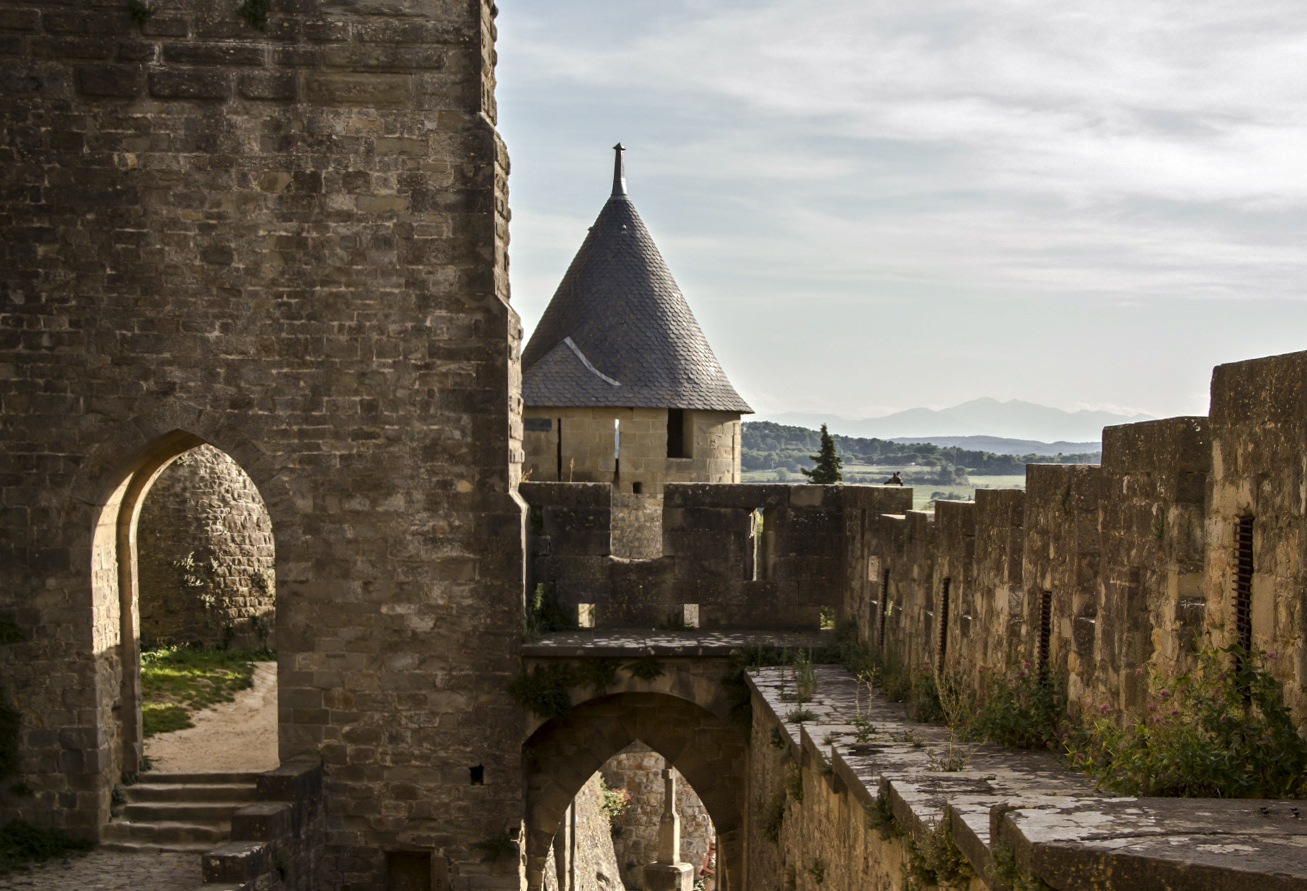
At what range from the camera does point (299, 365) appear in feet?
30.9

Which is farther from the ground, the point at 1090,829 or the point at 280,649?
the point at 1090,829

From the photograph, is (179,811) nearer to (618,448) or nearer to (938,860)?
(938,860)

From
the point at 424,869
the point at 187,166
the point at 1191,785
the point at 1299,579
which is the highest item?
the point at 187,166

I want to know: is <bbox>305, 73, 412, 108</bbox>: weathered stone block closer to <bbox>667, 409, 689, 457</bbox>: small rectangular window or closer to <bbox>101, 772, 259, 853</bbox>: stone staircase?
<bbox>101, 772, 259, 853</bbox>: stone staircase

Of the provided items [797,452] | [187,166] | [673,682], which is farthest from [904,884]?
[797,452]

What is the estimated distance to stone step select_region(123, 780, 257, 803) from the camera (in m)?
9.61

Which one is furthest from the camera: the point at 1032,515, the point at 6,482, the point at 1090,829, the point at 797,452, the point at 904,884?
the point at 797,452

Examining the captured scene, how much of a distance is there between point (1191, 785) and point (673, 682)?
6427mm

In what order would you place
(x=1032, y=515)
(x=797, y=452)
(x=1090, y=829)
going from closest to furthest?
(x=1090, y=829) < (x=1032, y=515) < (x=797, y=452)

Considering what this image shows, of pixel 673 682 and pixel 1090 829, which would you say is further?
pixel 673 682

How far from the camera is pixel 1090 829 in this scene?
3244 mm

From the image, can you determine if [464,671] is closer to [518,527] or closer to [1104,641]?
[518,527]

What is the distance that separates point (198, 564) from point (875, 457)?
12442 cm

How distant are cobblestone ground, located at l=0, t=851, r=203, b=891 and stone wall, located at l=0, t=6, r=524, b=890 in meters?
0.44
